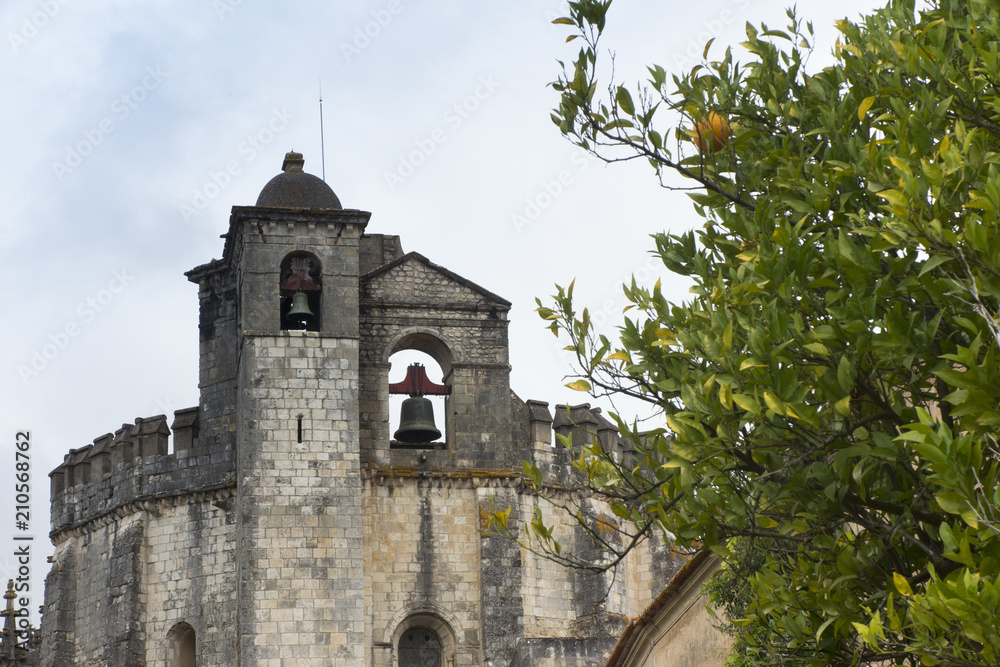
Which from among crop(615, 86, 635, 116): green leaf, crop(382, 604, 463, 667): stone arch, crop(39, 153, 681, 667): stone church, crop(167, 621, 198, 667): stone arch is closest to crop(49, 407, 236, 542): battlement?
crop(39, 153, 681, 667): stone church

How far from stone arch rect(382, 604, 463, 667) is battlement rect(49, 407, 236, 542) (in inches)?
138

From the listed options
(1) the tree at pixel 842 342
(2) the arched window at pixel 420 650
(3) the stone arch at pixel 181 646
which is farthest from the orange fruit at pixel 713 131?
(3) the stone arch at pixel 181 646

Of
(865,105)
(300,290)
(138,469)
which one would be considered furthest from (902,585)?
(138,469)

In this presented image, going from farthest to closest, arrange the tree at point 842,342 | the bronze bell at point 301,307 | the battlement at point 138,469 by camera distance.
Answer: the battlement at point 138,469
the bronze bell at point 301,307
the tree at point 842,342

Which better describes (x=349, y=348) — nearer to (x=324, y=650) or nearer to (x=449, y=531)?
(x=449, y=531)

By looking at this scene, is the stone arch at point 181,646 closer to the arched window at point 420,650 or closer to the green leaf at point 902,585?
the arched window at point 420,650

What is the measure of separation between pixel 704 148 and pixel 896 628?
3.37 metres

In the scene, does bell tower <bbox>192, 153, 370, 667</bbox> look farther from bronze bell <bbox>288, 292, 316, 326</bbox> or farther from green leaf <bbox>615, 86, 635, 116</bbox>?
green leaf <bbox>615, 86, 635, 116</bbox>

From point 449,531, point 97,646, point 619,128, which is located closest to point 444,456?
point 449,531

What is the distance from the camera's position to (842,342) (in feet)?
23.6

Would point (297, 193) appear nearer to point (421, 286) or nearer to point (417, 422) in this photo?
point (421, 286)

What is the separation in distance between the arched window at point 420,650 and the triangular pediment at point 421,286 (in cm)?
549

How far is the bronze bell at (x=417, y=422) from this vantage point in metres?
23.8

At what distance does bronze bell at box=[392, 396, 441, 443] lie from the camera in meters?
23.8
